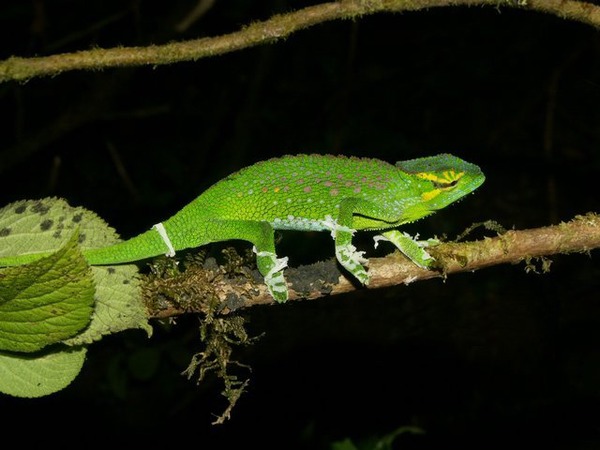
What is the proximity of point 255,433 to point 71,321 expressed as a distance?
285cm

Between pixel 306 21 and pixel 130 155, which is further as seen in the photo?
pixel 130 155

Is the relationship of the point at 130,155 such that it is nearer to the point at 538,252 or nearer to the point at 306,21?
the point at 306,21

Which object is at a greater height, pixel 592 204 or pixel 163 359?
pixel 592 204

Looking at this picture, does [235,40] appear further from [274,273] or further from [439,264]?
[439,264]

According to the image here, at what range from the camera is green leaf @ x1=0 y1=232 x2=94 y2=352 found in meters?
1.40

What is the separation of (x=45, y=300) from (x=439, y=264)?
1154 mm

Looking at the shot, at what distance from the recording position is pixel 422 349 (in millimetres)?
5008

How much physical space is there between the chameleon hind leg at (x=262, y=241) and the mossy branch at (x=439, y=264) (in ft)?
0.12

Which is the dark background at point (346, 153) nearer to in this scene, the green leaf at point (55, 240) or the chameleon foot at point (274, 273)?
the chameleon foot at point (274, 273)

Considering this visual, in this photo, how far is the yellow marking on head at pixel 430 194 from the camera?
228cm

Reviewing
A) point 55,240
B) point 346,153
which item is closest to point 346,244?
point 55,240

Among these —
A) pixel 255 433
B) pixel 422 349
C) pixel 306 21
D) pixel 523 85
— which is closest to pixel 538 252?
pixel 306 21

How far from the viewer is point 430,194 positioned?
2.29 meters

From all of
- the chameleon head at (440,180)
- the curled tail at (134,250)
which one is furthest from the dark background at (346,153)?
the curled tail at (134,250)
